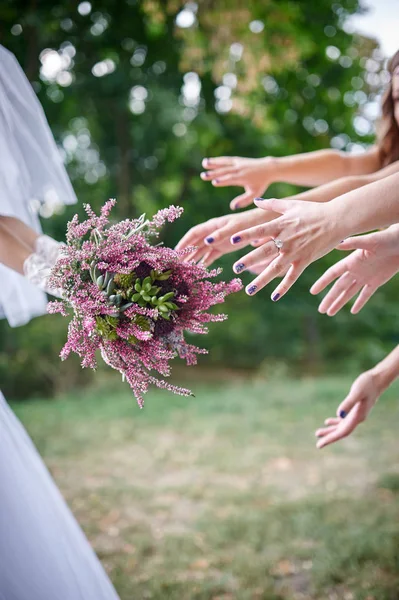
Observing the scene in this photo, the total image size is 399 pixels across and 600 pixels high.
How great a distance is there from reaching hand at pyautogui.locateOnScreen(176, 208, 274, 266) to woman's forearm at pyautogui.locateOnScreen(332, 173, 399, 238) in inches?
12.4

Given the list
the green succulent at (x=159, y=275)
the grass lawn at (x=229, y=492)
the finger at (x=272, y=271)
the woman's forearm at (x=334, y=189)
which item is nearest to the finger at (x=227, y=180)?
the woman's forearm at (x=334, y=189)

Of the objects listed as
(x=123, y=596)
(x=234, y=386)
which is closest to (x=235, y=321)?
(x=234, y=386)

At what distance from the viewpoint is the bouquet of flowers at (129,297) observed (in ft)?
4.29

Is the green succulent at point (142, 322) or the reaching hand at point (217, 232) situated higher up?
the reaching hand at point (217, 232)

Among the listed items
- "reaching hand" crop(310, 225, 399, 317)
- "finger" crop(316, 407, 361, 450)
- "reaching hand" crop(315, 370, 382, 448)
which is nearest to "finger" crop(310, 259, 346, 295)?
"reaching hand" crop(310, 225, 399, 317)

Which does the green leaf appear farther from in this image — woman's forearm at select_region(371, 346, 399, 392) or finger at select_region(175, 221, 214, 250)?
woman's forearm at select_region(371, 346, 399, 392)

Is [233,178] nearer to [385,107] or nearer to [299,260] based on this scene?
[385,107]

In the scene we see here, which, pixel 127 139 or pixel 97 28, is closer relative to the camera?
pixel 97 28

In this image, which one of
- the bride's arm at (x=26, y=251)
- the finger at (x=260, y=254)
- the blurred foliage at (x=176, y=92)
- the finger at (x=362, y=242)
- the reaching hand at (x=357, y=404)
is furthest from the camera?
the blurred foliage at (x=176, y=92)

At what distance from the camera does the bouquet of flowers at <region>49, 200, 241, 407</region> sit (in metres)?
1.31

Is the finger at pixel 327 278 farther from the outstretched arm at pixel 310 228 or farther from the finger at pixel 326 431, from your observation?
the finger at pixel 326 431

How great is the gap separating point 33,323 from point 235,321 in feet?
11.2

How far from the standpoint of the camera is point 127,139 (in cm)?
647

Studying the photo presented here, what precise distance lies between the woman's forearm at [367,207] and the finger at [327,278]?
0.14 meters
